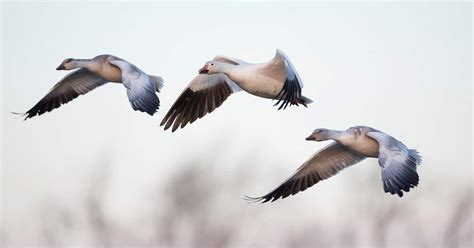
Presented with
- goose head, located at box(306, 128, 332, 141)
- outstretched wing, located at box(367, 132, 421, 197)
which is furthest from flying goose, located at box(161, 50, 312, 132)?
outstretched wing, located at box(367, 132, 421, 197)

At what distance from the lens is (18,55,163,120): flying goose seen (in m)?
13.8

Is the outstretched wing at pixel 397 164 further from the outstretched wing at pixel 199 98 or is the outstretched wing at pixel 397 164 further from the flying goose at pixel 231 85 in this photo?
the outstretched wing at pixel 199 98

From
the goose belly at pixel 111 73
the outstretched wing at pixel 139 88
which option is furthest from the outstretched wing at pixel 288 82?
the goose belly at pixel 111 73

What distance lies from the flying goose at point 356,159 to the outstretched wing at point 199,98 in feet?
4.71

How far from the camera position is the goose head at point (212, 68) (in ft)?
45.7

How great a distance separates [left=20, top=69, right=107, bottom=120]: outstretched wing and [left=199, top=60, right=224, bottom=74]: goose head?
2026 mm

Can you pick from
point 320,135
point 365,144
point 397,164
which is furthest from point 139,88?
point 397,164

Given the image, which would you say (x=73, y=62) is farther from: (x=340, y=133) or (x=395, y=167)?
(x=395, y=167)

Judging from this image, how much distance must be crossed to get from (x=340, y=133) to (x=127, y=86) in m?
3.02

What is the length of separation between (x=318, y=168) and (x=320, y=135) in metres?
0.50

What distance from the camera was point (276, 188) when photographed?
573 inches

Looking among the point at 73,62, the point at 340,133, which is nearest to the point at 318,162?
the point at 340,133

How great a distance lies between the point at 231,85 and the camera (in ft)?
48.2

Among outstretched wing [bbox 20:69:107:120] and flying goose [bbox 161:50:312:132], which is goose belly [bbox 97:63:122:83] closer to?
outstretched wing [bbox 20:69:107:120]
